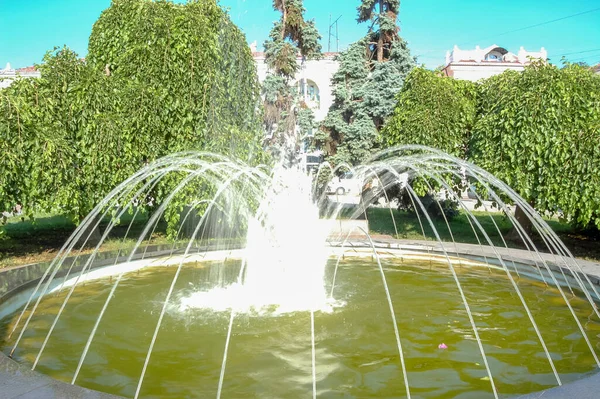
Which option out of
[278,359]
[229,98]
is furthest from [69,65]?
[278,359]

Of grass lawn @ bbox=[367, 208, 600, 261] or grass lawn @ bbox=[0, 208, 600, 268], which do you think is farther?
grass lawn @ bbox=[367, 208, 600, 261]

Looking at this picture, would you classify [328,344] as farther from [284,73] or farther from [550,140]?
[284,73]

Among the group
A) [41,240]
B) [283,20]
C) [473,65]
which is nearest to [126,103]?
[41,240]

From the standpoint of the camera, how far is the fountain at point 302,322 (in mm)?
4445

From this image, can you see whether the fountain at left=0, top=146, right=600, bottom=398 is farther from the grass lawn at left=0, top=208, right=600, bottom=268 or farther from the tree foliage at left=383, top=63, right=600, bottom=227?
the grass lawn at left=0, top=208, right=600, bottom=268

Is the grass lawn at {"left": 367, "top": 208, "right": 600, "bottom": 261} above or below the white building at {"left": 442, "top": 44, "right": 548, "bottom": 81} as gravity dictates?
below

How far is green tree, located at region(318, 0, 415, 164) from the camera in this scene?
1973 centimetres

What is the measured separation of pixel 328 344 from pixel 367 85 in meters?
16.3

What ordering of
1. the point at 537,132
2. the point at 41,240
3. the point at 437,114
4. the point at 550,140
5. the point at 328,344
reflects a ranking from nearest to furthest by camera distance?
the point at 328,344 → the point at 550,140 → the point at 537,132 → the point at 437,114 → the point at 41,240

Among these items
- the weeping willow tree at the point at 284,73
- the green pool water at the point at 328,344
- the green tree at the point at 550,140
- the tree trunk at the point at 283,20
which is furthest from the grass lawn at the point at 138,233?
the tree trunk at the point at 283,20

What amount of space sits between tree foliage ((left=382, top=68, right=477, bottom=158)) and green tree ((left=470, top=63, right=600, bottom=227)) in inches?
44.1

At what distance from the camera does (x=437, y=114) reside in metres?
13.3

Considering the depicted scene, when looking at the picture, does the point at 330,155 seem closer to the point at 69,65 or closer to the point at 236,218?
the point at 236,218

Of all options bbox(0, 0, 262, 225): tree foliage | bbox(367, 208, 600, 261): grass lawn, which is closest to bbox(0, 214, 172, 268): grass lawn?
bbox(0, 0, 262, 225): tree foliage
